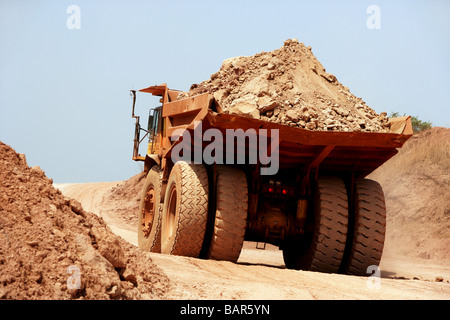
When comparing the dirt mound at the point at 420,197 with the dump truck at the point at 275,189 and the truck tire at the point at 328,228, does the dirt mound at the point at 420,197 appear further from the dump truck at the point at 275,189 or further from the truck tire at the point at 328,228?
the truck tire at the point at 328,228

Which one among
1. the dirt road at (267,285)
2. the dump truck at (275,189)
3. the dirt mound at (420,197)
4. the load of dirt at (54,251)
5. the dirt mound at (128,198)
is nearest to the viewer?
the load of dirt at (54,251)

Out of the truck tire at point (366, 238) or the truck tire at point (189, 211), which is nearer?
the truck tire at point (189, 211)

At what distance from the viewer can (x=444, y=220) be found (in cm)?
1625

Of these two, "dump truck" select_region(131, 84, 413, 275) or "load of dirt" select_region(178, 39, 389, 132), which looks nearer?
"dump truck" select_region(131, 84, 413, 275)

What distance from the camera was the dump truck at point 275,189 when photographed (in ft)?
26.6

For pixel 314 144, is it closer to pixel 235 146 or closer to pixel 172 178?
pixel 235 146

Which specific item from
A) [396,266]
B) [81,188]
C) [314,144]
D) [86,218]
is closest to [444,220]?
[396,266]

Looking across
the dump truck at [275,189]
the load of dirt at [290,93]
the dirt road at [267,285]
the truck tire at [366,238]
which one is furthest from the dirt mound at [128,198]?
the dirt road at [267,285]

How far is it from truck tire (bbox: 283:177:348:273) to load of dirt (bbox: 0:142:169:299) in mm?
3171

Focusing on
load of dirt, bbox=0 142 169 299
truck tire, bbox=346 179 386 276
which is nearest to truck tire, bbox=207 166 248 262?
truck tire, bbox=346 179 386 276

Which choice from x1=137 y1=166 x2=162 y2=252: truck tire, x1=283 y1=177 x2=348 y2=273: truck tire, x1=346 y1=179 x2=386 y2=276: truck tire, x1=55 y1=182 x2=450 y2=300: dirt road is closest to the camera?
x1=55 y1=182 x2=450 y2=300: dirt road

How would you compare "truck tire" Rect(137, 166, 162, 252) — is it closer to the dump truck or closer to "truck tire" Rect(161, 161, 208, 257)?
the dump truck

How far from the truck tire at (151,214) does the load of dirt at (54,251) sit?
4.09 meters

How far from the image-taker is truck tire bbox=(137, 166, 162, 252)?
10312 millimetres
